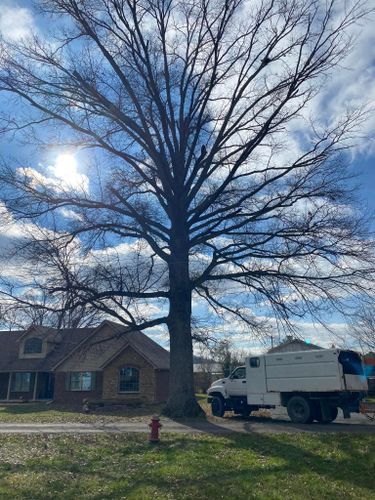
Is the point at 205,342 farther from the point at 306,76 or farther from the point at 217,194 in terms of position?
the point at 306,76

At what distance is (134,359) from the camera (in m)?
33.2

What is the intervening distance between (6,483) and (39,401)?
31700 millimetres

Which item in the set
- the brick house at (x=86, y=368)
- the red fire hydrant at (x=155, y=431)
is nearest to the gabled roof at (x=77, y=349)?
the brick house at (x=86, y=368)

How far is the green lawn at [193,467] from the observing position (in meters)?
7.04

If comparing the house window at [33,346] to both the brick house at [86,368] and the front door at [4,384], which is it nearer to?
the brick house at [86,368]

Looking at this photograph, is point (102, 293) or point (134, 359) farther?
point (134, 359)

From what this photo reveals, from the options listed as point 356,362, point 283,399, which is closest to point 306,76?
point 356,362

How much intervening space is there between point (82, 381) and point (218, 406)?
16.7m

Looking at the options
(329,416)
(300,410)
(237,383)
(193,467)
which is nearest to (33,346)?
(237,383)

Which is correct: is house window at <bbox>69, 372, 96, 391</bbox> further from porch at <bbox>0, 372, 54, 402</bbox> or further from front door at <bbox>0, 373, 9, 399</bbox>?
front door at <bbox>0, 373, 9, 399</bbox>

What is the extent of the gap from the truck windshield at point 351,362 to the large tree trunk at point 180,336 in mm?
5543

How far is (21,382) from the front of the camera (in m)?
38.2

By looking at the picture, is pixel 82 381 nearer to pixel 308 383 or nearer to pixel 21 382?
pixel 21 382

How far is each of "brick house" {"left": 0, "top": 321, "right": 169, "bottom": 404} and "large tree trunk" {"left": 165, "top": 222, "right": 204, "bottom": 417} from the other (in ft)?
39.0
